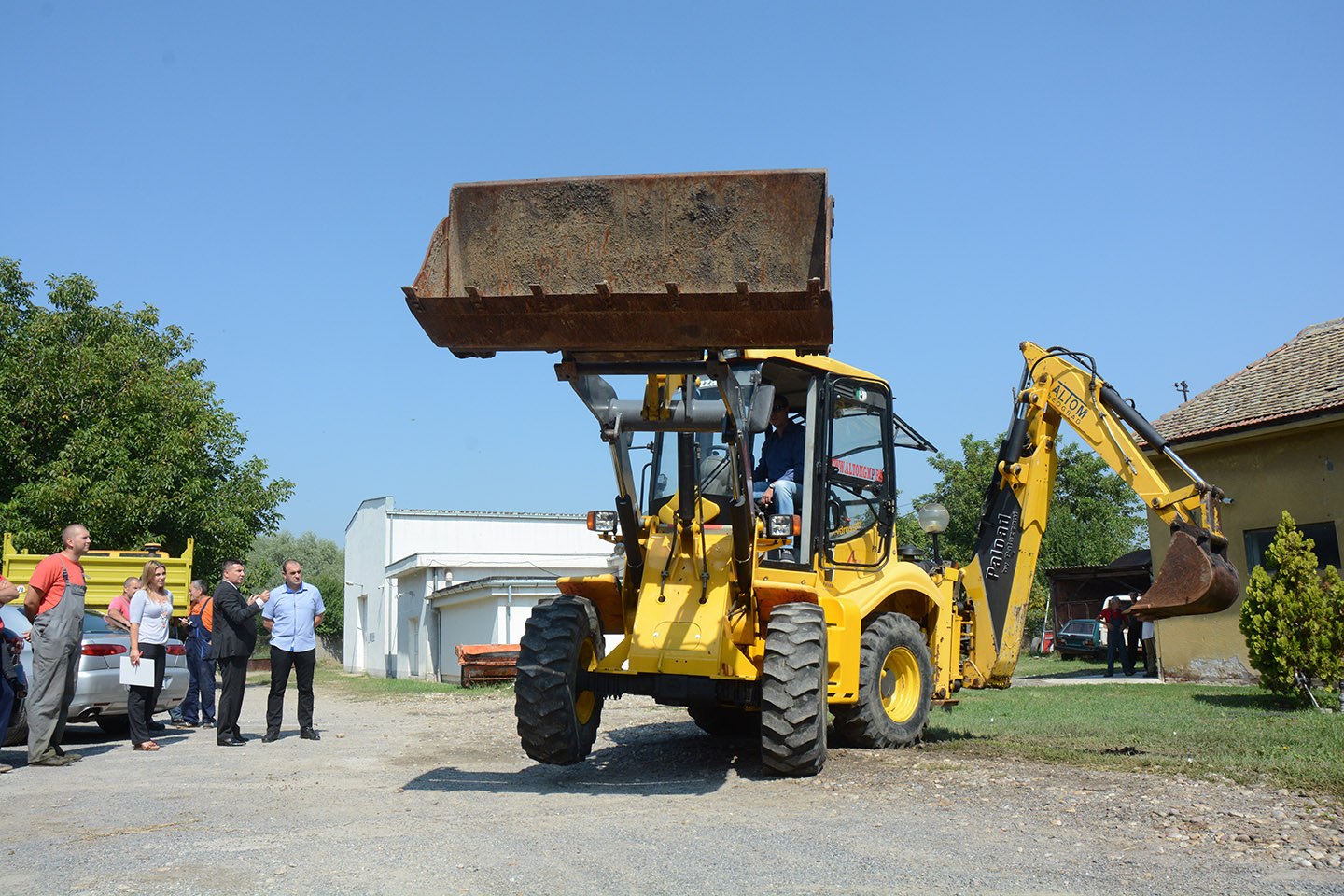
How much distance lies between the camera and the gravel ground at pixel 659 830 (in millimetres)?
4398

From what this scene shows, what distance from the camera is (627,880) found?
4.42 meters

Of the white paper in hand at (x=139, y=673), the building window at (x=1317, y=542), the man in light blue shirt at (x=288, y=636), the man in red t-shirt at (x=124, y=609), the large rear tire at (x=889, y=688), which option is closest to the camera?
the large rear tire at (x=889, y=688)

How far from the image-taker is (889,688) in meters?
8.52

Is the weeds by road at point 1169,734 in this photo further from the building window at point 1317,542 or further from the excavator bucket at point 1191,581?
the building window at point 1317,542

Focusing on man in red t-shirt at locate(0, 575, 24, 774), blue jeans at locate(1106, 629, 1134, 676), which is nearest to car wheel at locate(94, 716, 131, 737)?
man in red t-shirt at locate(0, 575, 24, 774)

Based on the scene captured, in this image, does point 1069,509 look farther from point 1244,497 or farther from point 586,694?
point 586,694

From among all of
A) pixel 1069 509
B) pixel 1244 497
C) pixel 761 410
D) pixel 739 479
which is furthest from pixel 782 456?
pixel 1069 509

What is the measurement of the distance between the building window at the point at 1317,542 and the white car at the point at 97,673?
1393cm

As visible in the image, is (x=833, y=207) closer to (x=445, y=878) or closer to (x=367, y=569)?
(x=445, y=878)

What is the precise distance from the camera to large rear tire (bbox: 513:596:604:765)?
705 centimetres

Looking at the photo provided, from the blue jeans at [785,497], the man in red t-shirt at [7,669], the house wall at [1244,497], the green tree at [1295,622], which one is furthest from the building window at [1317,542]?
the man in red t-shirt at [7,669]

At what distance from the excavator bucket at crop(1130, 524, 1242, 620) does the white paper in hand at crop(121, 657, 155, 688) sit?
9.20 meters

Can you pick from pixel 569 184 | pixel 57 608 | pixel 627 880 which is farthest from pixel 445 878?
pixel 57 608

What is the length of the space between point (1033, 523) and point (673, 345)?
18.8 feet
